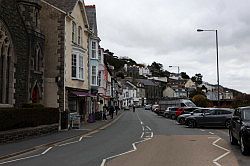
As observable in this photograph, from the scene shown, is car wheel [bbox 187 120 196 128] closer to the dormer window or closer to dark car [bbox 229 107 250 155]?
the dormer window

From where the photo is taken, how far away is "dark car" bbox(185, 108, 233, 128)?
103ft

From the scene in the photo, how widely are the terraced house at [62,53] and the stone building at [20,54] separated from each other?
188cm

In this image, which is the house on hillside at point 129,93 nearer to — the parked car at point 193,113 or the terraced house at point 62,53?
the terraced house at point 62,53

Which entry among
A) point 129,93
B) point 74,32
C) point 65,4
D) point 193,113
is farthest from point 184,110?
point 129,93

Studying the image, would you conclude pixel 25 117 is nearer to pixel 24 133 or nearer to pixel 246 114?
pixel 24 133

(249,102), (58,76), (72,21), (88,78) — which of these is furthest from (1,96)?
(249,102)

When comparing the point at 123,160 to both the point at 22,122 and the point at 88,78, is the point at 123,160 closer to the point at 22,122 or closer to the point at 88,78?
the point at 22,122

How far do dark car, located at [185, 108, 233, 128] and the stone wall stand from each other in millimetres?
11604

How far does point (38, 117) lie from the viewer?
24828 millimetres

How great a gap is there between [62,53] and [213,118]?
1361cm

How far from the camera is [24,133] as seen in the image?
2161 centimetres

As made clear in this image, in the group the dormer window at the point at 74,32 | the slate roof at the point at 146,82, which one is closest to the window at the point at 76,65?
the dormer window at the point at 74,32

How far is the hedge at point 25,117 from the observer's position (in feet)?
65.6

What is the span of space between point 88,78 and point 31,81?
13.0 m
